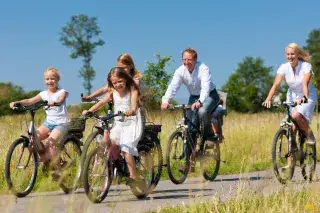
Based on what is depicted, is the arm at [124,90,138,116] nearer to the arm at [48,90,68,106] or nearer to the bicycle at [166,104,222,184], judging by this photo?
the arm at [48,90,68,106]

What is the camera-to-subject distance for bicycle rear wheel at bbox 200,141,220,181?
10.6m

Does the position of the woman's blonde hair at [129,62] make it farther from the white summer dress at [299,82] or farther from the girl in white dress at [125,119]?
the white summer dress at [299,82]

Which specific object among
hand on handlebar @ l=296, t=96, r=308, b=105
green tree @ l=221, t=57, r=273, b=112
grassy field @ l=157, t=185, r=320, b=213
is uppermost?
green tree @ l=221, t=57, r=273, b=112

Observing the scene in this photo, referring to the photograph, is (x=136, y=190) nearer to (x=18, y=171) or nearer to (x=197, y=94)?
(x=18, y=171)

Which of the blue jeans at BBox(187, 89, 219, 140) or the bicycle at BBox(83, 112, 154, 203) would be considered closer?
the bicycle at BBox(83, 112, 154, 203)

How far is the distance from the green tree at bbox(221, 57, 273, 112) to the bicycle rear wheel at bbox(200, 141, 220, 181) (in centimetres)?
7597

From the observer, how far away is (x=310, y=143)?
10.6m

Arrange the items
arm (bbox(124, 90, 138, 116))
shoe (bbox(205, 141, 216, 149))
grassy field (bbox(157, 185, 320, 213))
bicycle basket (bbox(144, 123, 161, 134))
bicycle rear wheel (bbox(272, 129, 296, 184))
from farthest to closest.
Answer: shoe (bbox(205, 141, 216, 149)) < bicycle rear wheel (bbox(272, 129, 296, 184)) < bicycle basket (bbox(144, 123, 161, 134)) < arm (bbox(124, 90, 138, 116)) < grassy field (bbox(157, 185, 320, 213))

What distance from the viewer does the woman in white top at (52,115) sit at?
928 cm

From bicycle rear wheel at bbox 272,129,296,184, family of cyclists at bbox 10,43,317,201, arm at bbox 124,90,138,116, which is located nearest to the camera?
arm at bbox 124,90,138,116

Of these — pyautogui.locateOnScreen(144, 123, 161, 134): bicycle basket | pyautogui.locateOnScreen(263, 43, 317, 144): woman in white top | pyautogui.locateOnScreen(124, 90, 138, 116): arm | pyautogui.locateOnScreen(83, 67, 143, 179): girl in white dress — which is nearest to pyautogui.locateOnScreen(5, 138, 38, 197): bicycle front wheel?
pyautogui.locateOnScreen(83, 67, 143, 179): girl in white dress

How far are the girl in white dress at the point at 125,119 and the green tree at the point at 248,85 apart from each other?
7874cm

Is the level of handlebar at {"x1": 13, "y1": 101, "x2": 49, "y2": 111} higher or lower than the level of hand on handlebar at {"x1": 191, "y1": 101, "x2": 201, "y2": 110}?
lower

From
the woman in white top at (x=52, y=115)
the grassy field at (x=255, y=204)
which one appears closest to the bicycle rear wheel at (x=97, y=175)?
the grassy field at (x=255, y=204)
